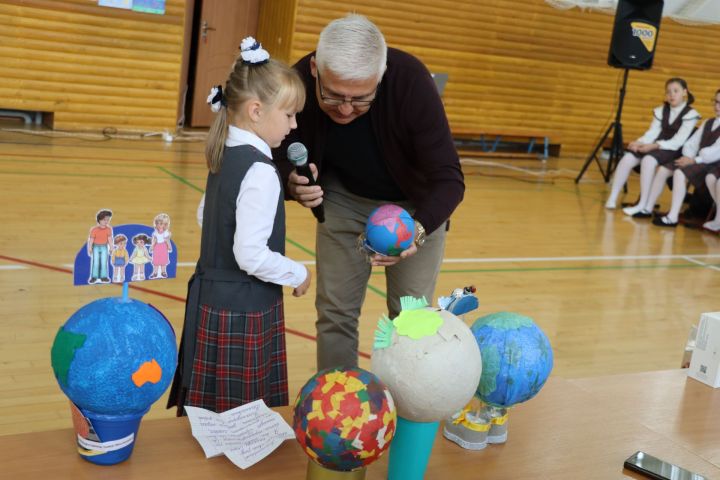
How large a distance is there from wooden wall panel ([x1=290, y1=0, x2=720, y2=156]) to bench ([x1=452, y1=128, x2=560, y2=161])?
0.12 metres

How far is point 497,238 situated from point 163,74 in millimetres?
4485

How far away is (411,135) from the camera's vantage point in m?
2.36

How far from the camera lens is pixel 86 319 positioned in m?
1.43

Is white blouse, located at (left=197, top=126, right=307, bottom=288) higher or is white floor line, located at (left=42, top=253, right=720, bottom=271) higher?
white blouse, located at (left=197, top=126, right=307, bottom=288)

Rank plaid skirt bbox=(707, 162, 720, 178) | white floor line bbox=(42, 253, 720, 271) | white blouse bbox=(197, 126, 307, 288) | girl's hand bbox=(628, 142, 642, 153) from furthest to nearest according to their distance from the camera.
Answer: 1. girl's hand bbox=(628, 142, 642, 153)
2. plaid skirt bbox=(707, 162, 720, 178)
3. white floor line bbox=(42, 253, 720, 271)
4. white blouse bbox=(197, 126, 307, 288)

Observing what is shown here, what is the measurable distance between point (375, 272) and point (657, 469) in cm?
335

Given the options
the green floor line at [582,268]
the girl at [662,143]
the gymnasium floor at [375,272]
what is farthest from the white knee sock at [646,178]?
the green floor line at [582,268]

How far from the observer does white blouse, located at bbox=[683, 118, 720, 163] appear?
788 cm

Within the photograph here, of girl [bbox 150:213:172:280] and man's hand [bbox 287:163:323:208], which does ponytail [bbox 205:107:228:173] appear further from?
girl [bbox 150:213:172:280]

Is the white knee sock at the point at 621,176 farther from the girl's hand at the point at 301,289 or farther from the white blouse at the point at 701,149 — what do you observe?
the girl's hand at the point at 301,289

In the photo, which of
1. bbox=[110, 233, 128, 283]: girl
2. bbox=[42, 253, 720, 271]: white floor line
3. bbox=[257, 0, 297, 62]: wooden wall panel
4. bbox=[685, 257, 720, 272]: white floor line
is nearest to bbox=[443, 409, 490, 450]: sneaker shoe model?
bbox=[110, 233, 128, 283]: girl

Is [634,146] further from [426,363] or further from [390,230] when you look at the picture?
[426,363]

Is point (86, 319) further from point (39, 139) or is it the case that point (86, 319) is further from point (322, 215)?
point (39, 139)

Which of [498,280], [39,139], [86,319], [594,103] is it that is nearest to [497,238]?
[498,280]
